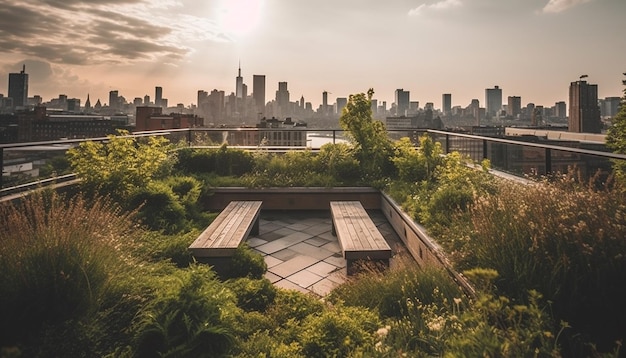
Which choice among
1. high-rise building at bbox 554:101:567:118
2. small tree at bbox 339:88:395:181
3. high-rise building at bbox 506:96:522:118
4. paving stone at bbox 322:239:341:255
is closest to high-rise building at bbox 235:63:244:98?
high-rise building at bbox 506:96:522:118

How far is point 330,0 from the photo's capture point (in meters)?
7.79

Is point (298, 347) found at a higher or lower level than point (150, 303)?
lower

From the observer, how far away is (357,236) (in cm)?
384

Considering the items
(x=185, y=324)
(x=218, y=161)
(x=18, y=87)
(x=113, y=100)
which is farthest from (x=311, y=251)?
(x=113, y=100)

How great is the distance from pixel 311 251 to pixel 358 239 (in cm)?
119

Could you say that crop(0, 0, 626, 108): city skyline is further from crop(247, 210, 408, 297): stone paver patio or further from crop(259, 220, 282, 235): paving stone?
crop(259, 220, 282, 235): paving stone

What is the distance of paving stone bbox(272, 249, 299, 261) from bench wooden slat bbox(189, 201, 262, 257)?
0.58 meters

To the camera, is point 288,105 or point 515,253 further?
point 288,105

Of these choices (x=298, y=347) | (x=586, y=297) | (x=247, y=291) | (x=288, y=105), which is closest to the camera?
(x=586, y=297)

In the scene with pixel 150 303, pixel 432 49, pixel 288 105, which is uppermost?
pixel 288 105

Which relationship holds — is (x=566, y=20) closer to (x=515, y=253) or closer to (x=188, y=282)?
(x=515, y=253)

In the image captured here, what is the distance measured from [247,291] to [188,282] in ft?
3.14

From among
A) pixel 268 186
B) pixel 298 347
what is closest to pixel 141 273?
pixel 298 347

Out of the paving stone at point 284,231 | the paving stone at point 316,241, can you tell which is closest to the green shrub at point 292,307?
the paving stone at point 316,241
